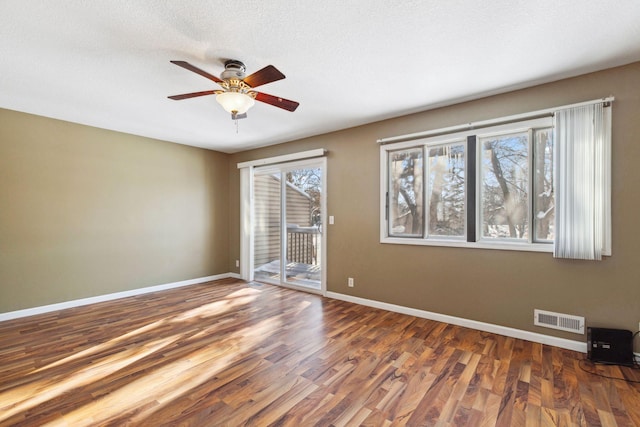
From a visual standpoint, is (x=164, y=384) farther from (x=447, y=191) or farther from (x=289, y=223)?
(x=447, y=191)

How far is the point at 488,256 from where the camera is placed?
3.09m

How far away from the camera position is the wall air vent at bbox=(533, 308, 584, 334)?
262cm

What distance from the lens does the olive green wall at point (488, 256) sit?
7.99ft

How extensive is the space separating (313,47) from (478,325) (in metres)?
3.17

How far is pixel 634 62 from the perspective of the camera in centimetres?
241

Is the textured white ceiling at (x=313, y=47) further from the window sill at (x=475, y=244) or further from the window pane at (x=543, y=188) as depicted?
the window sill at (x=475, y=244)

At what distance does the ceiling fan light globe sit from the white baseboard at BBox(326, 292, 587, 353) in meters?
2.91

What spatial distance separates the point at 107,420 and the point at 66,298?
2.98 metres

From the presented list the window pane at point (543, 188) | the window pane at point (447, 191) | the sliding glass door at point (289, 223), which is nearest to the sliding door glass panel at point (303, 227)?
the sliding glass door at point (289, 223)

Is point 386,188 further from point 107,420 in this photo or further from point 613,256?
point 107,420

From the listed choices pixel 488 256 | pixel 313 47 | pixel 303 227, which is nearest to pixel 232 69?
pixel 313 47

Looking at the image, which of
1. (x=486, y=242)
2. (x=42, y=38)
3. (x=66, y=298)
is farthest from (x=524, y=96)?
(x=66, y=298)

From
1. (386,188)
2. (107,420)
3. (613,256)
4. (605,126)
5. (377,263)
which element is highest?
(605,126)

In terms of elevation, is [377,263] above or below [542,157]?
below
